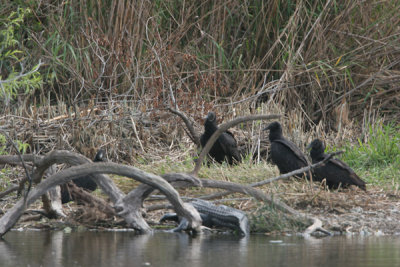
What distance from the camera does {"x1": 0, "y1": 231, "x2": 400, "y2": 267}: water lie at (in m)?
4.62

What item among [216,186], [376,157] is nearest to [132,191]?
[216,186]

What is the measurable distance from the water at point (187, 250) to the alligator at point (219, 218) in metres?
0.16

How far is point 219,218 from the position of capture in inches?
250

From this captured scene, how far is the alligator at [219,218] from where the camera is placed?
627 cm

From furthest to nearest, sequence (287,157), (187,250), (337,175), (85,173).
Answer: (287,157), (337,175), (85,173), (187,250)

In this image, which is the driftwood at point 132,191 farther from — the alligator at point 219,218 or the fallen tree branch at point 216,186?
the alligator at point 219,218

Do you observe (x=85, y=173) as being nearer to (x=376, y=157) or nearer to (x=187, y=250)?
(x=187, y=250)

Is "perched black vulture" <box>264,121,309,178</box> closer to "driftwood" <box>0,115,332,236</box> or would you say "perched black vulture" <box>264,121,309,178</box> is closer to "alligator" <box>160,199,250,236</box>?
"driftwood" <box>0,115,332,236</box>

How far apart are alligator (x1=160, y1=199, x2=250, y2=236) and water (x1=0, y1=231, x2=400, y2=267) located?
16cm

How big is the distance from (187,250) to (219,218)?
122 cm

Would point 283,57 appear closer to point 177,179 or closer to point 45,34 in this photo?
point 45,34

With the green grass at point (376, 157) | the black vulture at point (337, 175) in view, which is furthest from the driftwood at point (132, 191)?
the green grass at point (376, 157)

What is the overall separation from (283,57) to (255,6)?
1.06m

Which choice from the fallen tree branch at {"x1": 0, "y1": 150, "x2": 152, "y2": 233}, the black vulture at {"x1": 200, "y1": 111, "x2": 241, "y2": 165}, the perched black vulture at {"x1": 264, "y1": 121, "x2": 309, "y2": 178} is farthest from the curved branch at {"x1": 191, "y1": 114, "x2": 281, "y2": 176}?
the black vulture at {"x1": 200, "y1": 111, "x2": 241, "y2": 165}
